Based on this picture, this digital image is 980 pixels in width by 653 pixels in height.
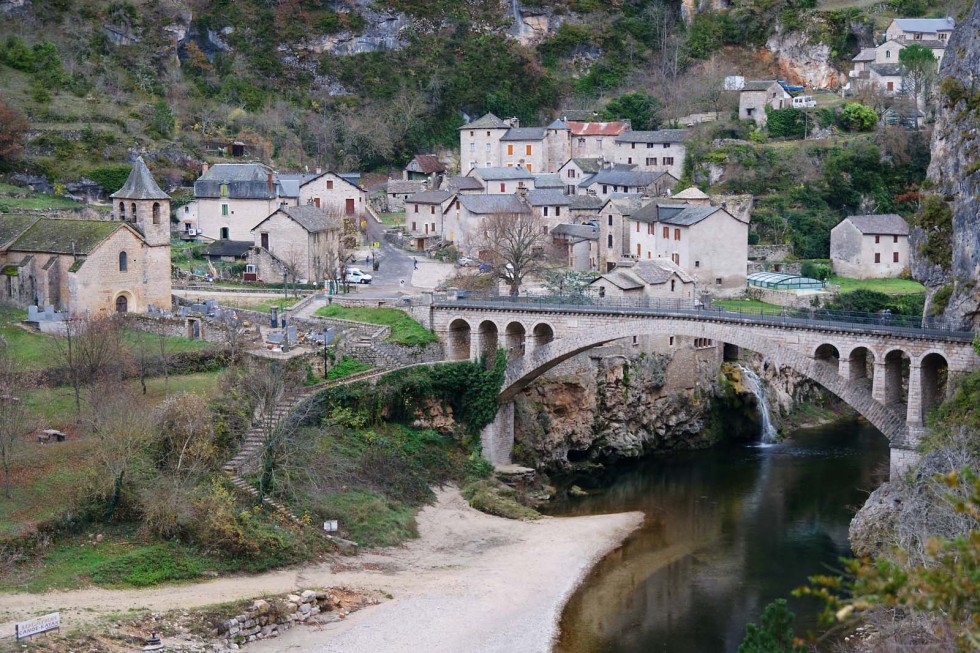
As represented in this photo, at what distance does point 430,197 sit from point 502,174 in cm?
626

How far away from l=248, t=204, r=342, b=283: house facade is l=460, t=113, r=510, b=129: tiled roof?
1168 inches

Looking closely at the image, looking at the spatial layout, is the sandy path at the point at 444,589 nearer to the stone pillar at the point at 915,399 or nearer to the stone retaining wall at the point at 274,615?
the stone retaining wall at the point at 274,615

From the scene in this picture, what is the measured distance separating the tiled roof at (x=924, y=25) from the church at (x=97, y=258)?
59.3 m

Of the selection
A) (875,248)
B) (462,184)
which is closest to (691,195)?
(875,248)

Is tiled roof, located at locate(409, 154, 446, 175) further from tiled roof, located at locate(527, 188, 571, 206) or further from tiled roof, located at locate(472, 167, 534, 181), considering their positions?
tiled roof, located at locate(527, 188, 571, 206)

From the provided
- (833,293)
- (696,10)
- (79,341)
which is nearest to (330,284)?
(79,341)

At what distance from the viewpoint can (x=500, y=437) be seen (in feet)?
195

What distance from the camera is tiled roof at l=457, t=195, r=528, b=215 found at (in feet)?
273

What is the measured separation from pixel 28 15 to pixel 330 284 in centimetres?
4643

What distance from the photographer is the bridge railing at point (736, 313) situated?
48.2 meters

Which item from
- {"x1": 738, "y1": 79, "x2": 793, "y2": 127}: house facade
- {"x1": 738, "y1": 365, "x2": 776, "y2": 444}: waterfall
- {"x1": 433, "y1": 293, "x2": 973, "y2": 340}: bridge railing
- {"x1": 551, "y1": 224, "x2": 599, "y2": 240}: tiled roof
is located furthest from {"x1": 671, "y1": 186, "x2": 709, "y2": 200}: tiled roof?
{"x1": 433, "y1": 293, "x2": 973, "y2": 340}: bridge railing

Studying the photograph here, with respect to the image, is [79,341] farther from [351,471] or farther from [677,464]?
[677,464]

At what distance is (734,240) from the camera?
248ft

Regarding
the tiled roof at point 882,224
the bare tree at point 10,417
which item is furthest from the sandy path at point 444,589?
the tiled roof at point 882,224
